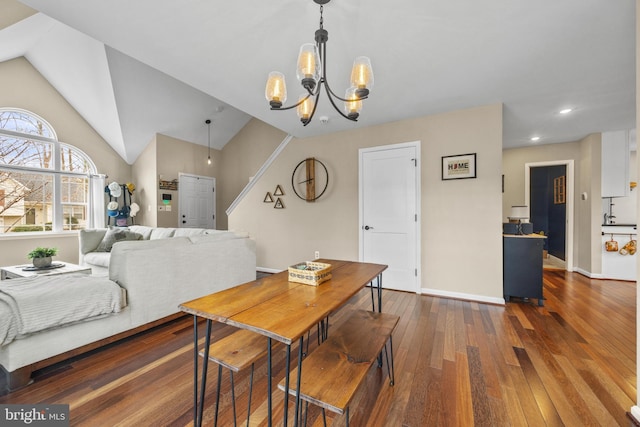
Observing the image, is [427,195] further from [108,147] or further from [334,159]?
[108,147]

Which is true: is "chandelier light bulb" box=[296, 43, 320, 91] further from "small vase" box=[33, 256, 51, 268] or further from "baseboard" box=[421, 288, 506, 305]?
"small vase" box=[33, 256, 51, 268]

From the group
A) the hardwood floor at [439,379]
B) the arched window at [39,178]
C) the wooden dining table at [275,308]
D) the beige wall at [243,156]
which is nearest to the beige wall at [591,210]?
the hardwood floor at [439,379]

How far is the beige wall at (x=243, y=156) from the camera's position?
6.60 meters

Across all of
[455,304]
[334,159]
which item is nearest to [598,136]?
[455,304]

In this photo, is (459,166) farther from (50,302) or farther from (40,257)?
(40,257)

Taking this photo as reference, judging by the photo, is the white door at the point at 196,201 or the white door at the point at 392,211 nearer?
the white door at the point at 392,211

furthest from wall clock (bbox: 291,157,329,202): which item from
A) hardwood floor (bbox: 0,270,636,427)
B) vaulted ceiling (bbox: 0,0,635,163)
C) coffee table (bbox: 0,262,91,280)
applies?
coffee table (bbox: 0,262,91,280)

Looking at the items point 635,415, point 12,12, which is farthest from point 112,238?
point 635,415

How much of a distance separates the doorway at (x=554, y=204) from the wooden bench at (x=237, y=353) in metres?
5.82

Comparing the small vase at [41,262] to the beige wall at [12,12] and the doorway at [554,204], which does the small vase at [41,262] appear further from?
the doorway at [554,204]

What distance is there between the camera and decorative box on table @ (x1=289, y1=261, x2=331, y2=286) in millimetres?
1542

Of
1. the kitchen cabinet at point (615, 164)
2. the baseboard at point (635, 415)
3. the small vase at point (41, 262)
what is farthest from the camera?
the kitchen cabinet at point (615, 164)

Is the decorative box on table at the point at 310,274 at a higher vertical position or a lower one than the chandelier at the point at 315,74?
lower

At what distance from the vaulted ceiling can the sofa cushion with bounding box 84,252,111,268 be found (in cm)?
289
